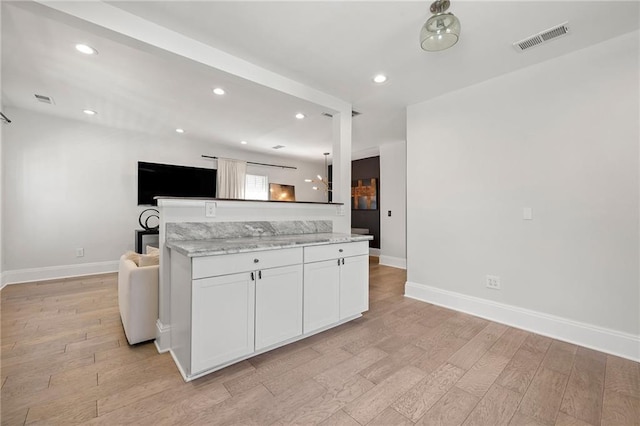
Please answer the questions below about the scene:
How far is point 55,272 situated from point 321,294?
4544 mm

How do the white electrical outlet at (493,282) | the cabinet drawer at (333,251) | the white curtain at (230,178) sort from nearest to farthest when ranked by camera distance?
the cabinet drawer at (333,251) < the white electrical outlet at (493,282) < the white curtain at (230,178)

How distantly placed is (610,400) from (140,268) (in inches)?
131

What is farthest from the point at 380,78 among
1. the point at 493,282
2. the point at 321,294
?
the point at 493,282

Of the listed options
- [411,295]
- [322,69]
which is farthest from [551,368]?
[322,69]

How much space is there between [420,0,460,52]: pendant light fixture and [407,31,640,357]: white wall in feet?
4.30

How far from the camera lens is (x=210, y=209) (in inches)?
91.7

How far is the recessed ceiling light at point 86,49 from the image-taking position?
2379mm

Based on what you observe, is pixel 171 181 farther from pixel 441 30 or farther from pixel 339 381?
pixel 441 30

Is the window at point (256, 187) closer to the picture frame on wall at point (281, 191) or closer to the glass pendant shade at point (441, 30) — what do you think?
the picture frame on wall at point (281, 191)

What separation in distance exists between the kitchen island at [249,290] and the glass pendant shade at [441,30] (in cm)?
168

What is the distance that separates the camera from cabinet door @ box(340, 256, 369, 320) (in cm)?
258

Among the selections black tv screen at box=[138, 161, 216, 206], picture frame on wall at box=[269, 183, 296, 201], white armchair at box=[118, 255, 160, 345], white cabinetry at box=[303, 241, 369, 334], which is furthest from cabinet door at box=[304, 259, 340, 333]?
picture frame on wall at box=[269, 183, 296, 201]

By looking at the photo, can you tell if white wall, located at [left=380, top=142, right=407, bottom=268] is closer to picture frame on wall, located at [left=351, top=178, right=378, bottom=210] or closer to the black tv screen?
picture frame on wall, located at [left=351, top=178, right=378, bottom=210]

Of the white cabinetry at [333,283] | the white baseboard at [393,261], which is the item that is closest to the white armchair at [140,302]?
the white cabinetry at [333,283]
